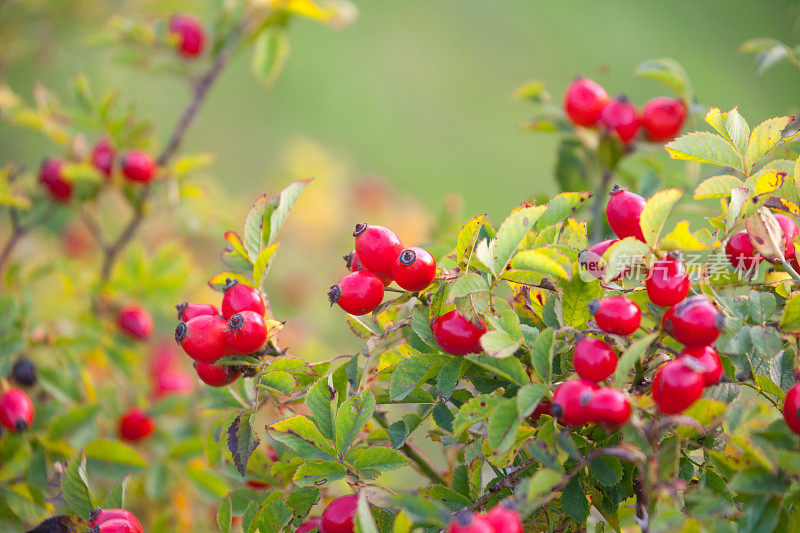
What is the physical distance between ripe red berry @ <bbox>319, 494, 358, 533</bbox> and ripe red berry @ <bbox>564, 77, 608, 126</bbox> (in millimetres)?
1180

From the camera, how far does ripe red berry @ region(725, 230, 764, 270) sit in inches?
38.6

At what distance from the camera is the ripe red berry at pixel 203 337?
3.17 ft

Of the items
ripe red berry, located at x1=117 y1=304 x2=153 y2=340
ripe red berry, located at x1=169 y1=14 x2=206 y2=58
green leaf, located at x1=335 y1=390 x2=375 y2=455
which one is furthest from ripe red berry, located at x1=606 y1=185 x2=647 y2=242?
ripe red berry, located at x1=169 y1=14 x2=206 y2=58

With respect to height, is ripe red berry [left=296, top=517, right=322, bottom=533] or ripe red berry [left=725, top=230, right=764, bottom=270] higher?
ripe red berry [left=725, top=230, right=764, bottom=270]

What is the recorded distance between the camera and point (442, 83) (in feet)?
20.1

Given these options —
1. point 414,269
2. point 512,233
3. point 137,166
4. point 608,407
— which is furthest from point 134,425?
point 608,407

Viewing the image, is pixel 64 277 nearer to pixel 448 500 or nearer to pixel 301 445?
pixel 301 445

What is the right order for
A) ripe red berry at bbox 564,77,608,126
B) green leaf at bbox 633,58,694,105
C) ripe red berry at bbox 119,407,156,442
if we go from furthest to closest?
ripe red berry at bbox 119,407,156,442, ripe red berry at bbox 564,77,608,126, green leaf at bbox 633,58,694,105

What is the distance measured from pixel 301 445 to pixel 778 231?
2.44ft

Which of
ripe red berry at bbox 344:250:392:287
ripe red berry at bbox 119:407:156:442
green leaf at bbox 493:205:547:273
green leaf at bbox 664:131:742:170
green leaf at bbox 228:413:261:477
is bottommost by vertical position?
ripe red berry at bbox 119:407:156:442

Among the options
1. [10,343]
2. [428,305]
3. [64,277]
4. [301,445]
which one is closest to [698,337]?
[428,305]

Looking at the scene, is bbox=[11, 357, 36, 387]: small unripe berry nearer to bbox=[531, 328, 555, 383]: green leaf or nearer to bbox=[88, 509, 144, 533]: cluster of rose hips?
bbox=[88, 509, 144, 533]: cluster of rose hips

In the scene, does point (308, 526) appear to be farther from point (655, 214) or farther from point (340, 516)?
point (655, 214)

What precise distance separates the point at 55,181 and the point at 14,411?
818 millimetres
